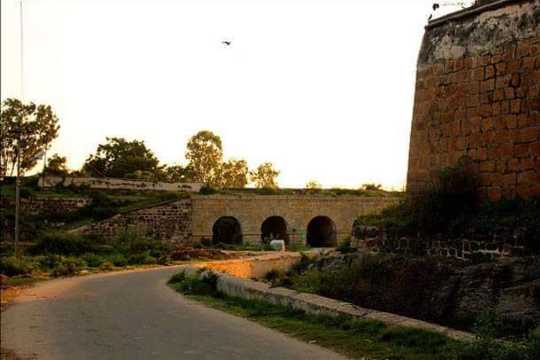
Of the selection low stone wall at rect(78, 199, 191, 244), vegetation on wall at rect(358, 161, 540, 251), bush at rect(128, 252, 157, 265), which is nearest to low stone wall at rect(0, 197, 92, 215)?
low stone wall at rect(78, 199, 191, 244)

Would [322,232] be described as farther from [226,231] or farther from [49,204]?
[49,204]

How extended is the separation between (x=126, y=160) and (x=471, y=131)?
55537mm

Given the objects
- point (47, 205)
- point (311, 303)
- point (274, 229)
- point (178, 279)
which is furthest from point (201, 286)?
point (274, 229)

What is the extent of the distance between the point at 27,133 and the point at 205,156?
19548mm

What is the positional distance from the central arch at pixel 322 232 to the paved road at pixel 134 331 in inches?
1115

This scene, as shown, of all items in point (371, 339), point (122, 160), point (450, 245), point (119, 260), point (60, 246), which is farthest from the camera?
point (122, 160)

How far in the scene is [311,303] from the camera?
980 centimetres

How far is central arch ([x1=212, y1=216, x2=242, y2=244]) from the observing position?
4275 centimetres

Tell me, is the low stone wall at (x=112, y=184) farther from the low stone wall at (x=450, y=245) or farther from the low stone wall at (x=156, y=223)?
the low stone wall at (x=450, y=245)

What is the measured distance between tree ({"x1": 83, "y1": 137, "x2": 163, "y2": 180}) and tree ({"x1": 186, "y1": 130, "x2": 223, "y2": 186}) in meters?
3.42

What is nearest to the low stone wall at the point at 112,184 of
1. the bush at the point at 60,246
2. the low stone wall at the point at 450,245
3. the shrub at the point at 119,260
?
the bush at the point at 60,246

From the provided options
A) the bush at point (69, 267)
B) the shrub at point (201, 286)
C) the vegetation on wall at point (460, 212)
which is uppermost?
the vegetation on wall at point (460, 212)

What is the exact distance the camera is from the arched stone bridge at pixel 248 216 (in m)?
37.5

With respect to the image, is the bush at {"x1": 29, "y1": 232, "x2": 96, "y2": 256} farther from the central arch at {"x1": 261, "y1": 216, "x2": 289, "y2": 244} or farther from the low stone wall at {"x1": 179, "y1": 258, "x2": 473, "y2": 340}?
the low stone wall at {"x1": 179, "y1": 258, "x2": 473, "y2": 340}
